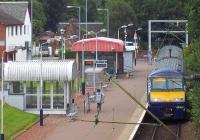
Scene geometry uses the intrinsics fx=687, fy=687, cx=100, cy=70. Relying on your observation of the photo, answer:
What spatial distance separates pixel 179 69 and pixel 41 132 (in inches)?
364

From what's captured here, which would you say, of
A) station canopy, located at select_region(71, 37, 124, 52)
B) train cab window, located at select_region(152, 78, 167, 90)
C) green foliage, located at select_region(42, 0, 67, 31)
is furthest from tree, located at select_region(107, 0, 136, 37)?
train cab window, located at select_region(152, 78, 167, 90)

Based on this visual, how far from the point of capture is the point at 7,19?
7462 cm

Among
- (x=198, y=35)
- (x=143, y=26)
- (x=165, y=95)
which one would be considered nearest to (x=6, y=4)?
(x=143, y=26)

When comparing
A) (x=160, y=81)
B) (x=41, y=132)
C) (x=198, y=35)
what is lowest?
(x=41, y=132)

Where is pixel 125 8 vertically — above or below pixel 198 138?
above

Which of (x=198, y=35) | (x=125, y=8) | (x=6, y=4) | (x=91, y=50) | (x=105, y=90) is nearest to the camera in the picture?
(x=198, y=35)

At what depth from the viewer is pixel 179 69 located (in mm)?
38250

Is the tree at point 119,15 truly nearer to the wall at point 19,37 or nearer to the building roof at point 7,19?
the wall at point 19,37

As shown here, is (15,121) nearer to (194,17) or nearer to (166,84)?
(166,84)

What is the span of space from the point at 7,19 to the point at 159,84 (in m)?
40.9

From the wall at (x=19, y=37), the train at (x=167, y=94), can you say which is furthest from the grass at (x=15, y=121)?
the wall at (x=19, y=37)

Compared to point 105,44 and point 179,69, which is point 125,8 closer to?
point 105,44

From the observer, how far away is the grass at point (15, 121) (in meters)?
33.0

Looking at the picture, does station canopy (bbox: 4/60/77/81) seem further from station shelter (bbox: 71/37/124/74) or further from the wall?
the wall
